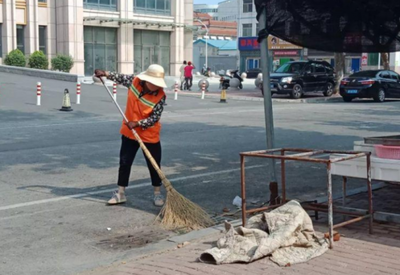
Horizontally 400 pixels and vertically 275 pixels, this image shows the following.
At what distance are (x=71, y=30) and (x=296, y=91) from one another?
796 inches

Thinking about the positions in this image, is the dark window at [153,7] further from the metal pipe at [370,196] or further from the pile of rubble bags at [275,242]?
the pile of rubble bags at [275,242]

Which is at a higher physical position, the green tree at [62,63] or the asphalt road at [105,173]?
the green tree at [62,63]

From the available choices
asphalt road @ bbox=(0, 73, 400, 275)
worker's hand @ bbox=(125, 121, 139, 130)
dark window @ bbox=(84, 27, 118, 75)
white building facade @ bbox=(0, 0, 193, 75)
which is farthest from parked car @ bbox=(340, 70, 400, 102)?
dark window @ bbox=(84, 27, 118, 75)

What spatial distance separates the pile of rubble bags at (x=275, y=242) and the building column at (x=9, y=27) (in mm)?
39500

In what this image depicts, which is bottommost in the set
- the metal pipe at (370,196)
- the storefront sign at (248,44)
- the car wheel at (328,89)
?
the metal pipe at (370,196)

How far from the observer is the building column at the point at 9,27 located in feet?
137

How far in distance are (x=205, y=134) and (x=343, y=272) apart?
32.8ft

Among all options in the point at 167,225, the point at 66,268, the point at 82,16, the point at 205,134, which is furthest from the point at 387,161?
the point at 82,16

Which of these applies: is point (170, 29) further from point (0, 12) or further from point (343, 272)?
point (343, 272)

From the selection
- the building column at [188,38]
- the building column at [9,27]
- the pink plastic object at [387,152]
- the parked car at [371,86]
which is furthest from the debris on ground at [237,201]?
the building column at [188,38]

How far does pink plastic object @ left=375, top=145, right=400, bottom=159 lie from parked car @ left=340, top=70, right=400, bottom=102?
2309 cm

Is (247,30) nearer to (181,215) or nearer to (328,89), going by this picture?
(328,89)

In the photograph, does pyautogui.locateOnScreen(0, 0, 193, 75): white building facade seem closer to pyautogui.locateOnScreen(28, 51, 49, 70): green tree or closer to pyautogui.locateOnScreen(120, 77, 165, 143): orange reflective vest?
pyautogui.locateOnScreen(28, 51, 49, 70): green tree

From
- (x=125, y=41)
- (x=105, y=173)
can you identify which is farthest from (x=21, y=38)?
(x=105, y=173)
